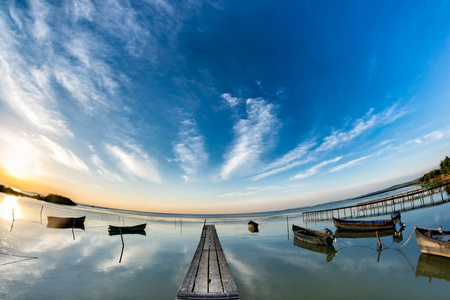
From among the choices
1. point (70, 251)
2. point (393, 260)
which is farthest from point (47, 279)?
point (393, 260)

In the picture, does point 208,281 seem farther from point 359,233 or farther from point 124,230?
point 124,230

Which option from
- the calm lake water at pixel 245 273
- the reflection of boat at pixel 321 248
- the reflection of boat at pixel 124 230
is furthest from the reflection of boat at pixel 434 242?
the reflection of boat at pixel 124 230

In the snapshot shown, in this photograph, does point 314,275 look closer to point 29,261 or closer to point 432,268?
point 432,268

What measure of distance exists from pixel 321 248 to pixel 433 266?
29.9ft

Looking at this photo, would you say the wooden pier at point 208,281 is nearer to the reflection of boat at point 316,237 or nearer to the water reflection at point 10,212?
the reflection of boat at point 316,237

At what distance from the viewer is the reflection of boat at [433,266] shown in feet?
43.5

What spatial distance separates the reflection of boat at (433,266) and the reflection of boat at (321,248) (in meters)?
6.14

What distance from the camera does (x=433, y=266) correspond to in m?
14.5

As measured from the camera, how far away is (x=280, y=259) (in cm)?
1794

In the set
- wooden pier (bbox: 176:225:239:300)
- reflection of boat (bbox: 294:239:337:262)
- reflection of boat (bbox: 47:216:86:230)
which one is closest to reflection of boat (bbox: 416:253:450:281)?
reflection of boat (bbox: 294:239:337:262)

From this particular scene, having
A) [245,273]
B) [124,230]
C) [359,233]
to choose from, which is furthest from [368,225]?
[124,230]

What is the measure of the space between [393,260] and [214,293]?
55.7 ft

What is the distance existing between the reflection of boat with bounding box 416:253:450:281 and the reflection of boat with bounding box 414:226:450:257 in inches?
19.2

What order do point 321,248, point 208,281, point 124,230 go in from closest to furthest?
point 208,281 → point 321,248 → point 124,230
